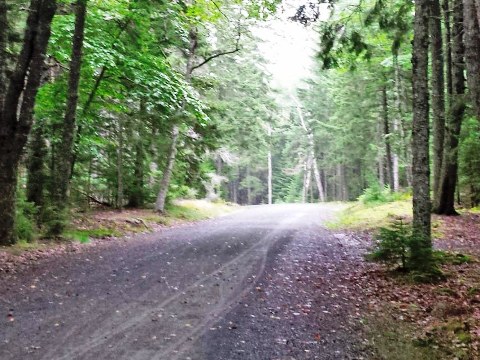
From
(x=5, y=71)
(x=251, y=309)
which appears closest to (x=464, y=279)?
(x=251, y=309)

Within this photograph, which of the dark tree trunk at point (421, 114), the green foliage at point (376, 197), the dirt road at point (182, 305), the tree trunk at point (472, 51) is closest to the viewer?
the dirt road at point (182, 305)

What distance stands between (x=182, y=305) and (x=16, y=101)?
7253 mm

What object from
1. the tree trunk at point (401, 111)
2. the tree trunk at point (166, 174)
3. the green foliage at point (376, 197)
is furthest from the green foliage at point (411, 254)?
the green foliage at point (376, 197)

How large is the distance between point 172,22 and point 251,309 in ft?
44.7

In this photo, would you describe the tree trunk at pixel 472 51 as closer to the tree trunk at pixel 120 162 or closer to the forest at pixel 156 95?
the forest at pixel 156 95

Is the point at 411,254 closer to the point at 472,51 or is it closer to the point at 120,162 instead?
the point at 472,51

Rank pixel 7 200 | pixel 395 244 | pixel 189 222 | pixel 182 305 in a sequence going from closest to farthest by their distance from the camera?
pixel 182 305, pixel 395 244, pixel 7 200, pixel 189 222

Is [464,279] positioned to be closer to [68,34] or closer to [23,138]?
[23,138]

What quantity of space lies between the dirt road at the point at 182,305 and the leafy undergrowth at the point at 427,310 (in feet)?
1.31

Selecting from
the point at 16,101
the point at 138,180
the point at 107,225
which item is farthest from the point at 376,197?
the point at 16,101

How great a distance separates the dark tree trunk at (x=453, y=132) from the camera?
1480 centimetres

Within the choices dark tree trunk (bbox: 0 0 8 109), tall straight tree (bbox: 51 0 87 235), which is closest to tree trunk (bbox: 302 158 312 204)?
tall straight tree (bbox: 51 0 87 235)

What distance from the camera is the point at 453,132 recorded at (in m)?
16.3

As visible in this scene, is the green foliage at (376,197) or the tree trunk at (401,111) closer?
the tree trunk at (401,111)
